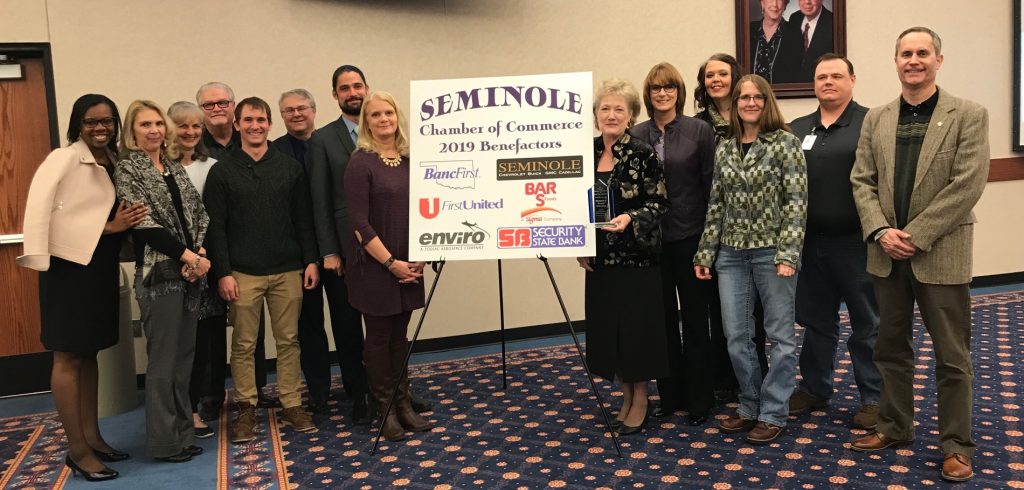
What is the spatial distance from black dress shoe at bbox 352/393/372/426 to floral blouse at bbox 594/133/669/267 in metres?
1.44

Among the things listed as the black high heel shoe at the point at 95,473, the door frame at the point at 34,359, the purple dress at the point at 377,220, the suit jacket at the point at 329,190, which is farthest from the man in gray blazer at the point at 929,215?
the door frame at the point at 34,359

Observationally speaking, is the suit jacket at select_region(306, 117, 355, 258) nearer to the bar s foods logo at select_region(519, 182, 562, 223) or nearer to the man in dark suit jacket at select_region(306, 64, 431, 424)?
the man in dark suit jacket at select_region(306, 64, 431, 424)

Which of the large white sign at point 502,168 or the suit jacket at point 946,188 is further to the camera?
the large white sign at point 502,168

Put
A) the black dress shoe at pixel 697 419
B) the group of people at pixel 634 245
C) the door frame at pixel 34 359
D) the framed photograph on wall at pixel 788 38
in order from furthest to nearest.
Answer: the framed photograph on wall at pixel 788 38
the door frame at pixel 34 359
the black dress shoe at pixel 697 419
the group of people at pixel 634 245

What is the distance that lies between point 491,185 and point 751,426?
1540mm

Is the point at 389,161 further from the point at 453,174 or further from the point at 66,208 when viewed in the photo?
the point at 66,208

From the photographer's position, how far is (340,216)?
3.82 metres

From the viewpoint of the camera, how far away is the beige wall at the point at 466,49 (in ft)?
15.5

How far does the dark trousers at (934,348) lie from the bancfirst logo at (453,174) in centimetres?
167

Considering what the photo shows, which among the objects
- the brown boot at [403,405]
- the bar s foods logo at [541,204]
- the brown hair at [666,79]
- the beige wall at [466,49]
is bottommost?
the brown boot at [403,405]

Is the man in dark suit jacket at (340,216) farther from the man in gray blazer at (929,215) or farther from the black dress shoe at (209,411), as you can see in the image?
the man in gray blazer at (929,215)

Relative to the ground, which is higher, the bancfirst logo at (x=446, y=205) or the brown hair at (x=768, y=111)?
the brown hair at (x=768, y=111)

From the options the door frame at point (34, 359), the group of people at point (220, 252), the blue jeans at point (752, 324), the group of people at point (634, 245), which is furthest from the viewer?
the door frame at point (34, 359)

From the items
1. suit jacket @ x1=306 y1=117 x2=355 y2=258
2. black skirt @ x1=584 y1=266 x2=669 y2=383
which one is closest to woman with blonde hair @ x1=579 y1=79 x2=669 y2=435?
black skirt @ x1=584 y1=266 x2=669 y2=383
